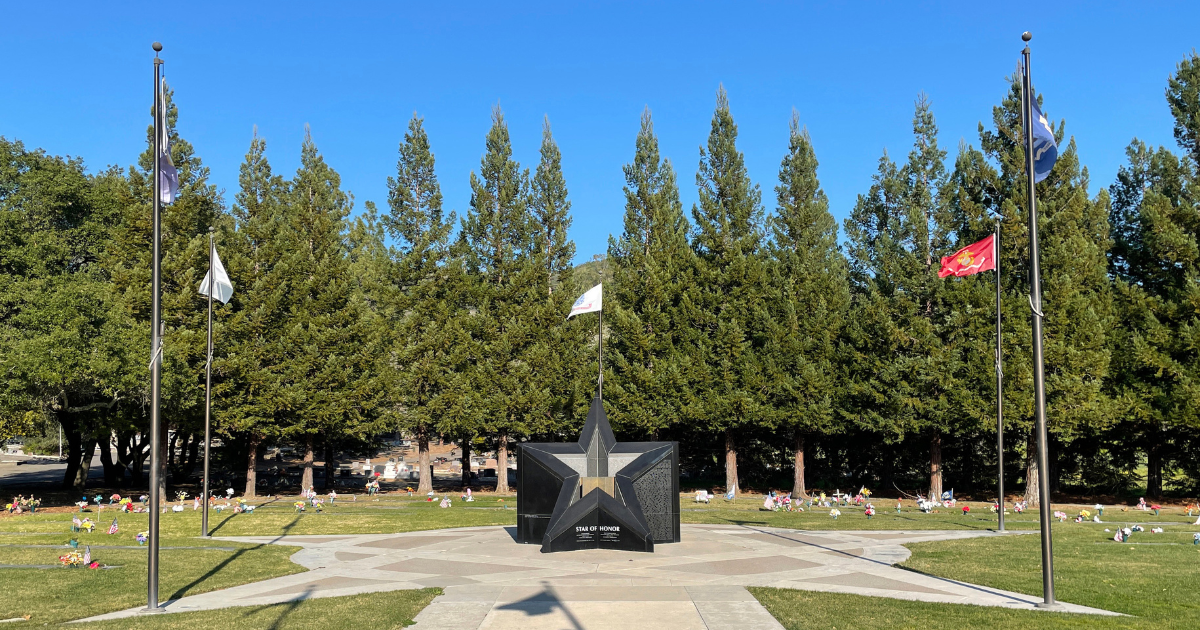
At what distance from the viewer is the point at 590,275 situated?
13575 cm

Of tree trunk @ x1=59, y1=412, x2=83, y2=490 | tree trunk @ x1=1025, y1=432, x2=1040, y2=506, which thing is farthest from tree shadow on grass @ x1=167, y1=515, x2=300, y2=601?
tree trunk @ x1=1025, y1=432, x2=1040, y2=506

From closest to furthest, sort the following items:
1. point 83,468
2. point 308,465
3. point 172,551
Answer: point 172,551
point 308,465
point 83,468

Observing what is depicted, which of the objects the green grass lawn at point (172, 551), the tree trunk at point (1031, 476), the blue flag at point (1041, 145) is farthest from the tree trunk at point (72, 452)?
the tree trunk at point (1031, 476)

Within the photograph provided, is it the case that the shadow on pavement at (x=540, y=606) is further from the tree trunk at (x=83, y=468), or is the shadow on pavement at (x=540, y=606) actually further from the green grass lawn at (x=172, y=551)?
the tree trunk at (x=83, y=468)

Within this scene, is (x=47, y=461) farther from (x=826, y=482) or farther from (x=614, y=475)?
(x=614, y=475)

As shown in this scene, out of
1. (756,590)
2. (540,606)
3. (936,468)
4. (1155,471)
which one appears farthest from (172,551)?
(1155,471)

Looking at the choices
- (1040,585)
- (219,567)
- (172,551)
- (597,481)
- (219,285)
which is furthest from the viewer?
(219,285)

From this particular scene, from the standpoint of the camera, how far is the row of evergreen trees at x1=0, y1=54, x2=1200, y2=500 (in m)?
32.1

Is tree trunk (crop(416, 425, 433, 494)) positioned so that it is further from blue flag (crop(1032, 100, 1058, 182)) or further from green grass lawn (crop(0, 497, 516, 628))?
blue flag (crop(1032, 100, 1058, 182))

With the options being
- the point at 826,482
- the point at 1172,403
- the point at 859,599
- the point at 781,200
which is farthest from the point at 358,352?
the point at 1172,403

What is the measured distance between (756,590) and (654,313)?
84.6 feet

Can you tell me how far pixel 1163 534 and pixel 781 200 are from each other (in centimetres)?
2253

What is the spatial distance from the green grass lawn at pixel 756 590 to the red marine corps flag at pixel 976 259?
7622 millimetres

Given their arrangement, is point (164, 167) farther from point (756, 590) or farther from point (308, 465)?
point (308, 465)
